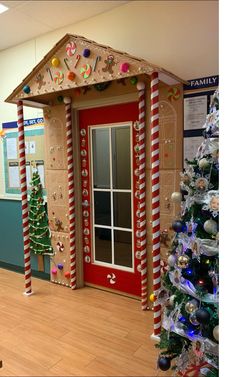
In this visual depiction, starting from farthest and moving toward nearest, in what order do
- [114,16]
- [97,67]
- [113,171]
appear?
[113,171] < [114,16] < [97,67]

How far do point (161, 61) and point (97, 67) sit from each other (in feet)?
2.20

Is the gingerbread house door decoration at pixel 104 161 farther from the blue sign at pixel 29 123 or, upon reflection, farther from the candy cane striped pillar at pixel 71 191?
the blue sign at pixel 29 123

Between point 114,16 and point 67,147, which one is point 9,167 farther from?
point 114,16

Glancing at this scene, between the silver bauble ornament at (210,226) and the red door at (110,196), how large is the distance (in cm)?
145

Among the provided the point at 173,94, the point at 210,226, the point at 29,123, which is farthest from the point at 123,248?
the point at 29,123

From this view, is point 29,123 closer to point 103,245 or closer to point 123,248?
point 103,245

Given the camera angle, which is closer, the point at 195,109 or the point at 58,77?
the point at 195,109

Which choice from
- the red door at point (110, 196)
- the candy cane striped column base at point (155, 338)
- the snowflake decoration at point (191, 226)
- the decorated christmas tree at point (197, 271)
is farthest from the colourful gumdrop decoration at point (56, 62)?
the candy cane striped column base at point (155, 338)

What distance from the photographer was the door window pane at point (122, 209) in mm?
2943

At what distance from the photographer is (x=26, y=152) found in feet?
11.9

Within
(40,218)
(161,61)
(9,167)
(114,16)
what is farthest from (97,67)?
(9,167)

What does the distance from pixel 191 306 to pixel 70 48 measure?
7.27 feet

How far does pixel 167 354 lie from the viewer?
5.70 ft

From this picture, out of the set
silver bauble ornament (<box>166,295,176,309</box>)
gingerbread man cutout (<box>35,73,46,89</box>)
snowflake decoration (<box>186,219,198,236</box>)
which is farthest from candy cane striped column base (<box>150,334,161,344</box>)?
gingerbread man cutout (<box>35,73,46,89</box>)
